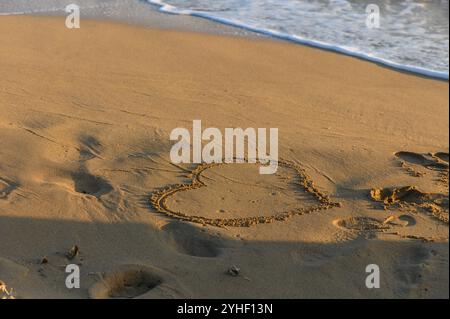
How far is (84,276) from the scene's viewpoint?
11.3ft

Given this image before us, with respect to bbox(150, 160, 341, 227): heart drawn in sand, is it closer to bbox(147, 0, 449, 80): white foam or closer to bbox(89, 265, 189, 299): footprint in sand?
bbox(89, 265, 189, 299): footprint in sand

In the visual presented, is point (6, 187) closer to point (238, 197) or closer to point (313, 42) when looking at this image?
point (238, 197)

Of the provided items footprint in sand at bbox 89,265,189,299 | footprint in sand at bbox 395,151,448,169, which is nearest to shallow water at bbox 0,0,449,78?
footprint in sand at bbox 395,151,448,169

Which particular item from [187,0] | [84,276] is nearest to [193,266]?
[84,276]

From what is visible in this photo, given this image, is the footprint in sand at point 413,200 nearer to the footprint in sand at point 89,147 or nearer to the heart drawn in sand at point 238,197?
the heart drawn in sand at point 238,197

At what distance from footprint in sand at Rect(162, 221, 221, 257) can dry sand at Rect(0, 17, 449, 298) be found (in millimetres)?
11

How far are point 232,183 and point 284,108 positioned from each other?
4.95 ft

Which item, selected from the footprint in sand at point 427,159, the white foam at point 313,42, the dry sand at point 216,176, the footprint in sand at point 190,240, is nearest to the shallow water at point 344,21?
the white foam at point 313,42

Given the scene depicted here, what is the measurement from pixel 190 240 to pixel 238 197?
0.64 meters

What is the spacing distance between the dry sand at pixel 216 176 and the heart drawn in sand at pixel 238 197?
Answer: 0.07 feet

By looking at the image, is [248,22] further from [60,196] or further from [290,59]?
[60,196]

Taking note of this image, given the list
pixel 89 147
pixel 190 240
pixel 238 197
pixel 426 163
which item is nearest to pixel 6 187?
pixel 89 147

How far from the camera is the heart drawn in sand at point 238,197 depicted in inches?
160

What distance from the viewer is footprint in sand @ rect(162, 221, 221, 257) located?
12.3ft
